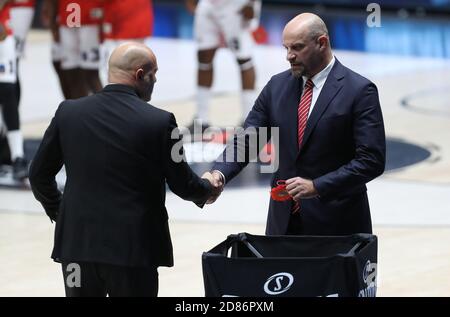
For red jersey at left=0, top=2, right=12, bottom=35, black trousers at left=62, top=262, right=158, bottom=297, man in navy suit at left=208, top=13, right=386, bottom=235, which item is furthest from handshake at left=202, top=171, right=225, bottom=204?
red jersey at left=0, top=2, right=12, bottom=35

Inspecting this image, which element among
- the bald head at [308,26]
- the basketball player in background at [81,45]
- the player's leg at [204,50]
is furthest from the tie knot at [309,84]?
the player's leg at [204,50]

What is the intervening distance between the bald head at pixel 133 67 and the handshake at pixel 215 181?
0.59 m

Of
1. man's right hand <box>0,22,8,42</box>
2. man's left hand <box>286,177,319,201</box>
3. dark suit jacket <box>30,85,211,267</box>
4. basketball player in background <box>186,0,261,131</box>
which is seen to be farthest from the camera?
basketball player in background <box>186,0,261,131</box>

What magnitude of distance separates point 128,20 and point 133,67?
6.81m

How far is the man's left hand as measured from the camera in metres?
5.55

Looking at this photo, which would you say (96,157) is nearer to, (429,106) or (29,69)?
(429,106)

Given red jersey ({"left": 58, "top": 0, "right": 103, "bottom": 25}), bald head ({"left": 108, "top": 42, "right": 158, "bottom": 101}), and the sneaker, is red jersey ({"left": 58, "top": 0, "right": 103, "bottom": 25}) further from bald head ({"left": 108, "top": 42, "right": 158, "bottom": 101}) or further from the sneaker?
bald head ({"left": 108, "top": 42, "right": 158, "bottom": 101})

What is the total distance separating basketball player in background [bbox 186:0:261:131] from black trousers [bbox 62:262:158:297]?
21.6 ft

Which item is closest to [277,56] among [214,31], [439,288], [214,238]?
[214,31]

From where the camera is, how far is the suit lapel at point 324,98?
18.7 ft

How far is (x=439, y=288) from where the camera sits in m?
7.34

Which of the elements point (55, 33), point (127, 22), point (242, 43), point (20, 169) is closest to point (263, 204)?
point (20, 169)

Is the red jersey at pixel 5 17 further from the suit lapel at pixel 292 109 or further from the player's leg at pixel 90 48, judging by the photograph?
the suit lapel at pixel 292 109

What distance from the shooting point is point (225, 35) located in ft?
38.7
